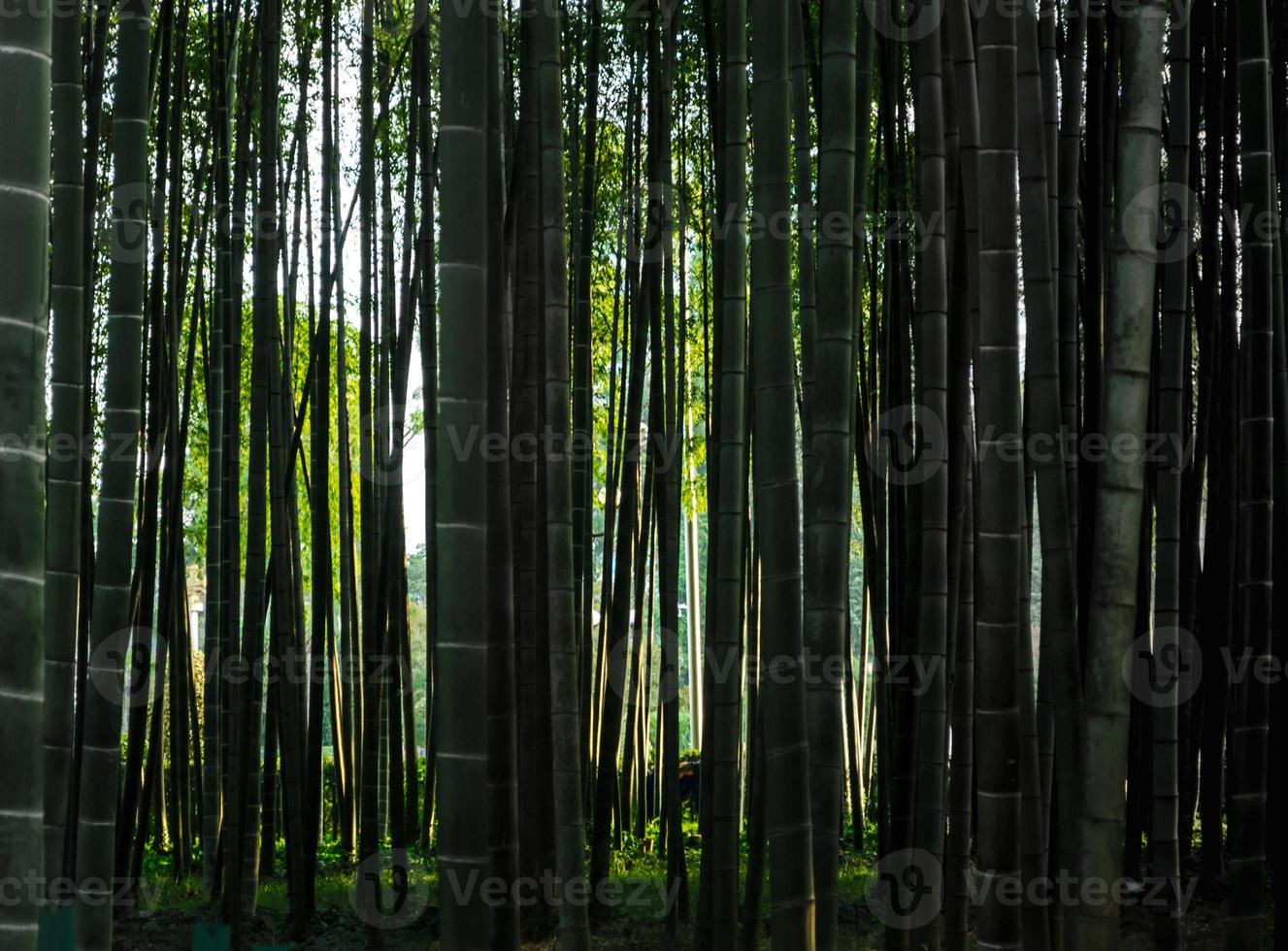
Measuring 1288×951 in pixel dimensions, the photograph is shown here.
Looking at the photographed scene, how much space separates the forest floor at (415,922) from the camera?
429 centimetres

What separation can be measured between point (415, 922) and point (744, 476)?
97.8 inches

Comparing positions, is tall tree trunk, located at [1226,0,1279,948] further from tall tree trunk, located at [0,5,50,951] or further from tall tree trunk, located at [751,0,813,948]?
tall tree trunk, located at [0,5,50,951]

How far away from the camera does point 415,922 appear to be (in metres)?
4.64

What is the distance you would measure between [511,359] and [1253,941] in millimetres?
2416

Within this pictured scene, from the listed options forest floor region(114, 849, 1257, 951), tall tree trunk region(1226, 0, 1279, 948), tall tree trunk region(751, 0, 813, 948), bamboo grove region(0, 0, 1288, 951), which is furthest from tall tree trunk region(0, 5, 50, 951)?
forest floor region(114, 849, 1257, 951)

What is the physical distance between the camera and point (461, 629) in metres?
1.82

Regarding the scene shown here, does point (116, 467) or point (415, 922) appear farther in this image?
point (415, 922)

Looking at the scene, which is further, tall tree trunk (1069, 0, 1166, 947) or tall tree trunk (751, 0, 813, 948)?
tall tree trunk (751, 0, 813, 948)

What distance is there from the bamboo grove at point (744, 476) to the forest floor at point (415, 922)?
62 mm

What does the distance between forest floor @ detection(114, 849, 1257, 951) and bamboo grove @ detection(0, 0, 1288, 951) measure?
6 cm

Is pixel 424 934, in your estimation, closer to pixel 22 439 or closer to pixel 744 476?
pixel 744 476

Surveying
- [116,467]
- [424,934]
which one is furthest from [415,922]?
[116,467]

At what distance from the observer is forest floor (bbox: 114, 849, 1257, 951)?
14.1 feet

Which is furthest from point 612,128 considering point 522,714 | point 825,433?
point 825,433
